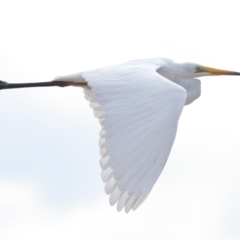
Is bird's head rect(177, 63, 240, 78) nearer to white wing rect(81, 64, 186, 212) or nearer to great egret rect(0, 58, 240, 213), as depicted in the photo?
great egret rect(0, 58, 240, 213)

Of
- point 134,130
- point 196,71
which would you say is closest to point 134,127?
point 134,130

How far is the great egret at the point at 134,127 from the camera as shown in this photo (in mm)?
7090

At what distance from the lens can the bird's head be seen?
10.5 metres

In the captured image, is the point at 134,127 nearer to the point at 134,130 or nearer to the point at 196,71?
the point at 134,130

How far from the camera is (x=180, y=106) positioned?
7.73 meters

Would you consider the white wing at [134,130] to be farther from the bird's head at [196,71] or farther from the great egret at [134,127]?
the bird's head at [196,71]

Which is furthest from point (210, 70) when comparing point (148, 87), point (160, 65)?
point (148, 87)

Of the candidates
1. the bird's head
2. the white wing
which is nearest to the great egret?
the white wing

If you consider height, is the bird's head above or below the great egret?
below

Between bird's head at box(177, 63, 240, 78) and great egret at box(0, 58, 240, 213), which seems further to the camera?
bird's head at box(177, 63, 240, 78)

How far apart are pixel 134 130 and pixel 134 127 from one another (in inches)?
1.3

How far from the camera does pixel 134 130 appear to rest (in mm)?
7324

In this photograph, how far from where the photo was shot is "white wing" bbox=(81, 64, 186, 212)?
7.09 metres

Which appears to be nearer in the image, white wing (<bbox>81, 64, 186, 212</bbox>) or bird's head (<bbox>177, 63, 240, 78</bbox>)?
white wing (<bbox>81, 64, 186, 212</bbox>)
